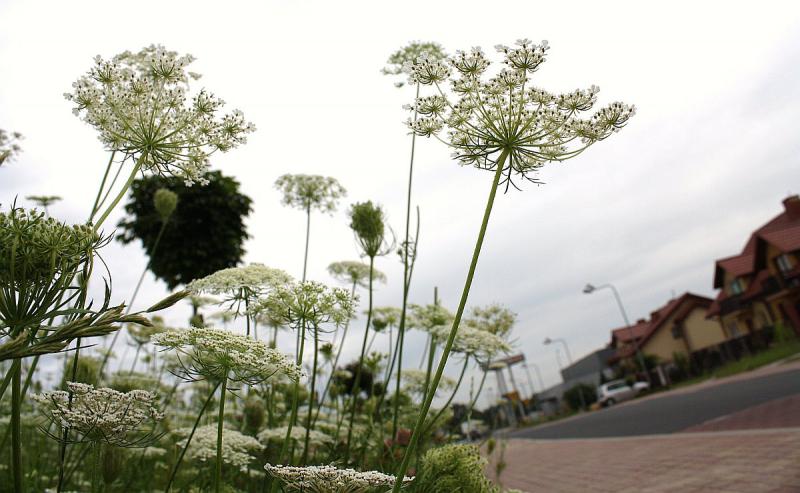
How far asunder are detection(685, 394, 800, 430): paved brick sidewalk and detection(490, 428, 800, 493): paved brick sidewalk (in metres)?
0.70

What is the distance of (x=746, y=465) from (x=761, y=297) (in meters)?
44.0

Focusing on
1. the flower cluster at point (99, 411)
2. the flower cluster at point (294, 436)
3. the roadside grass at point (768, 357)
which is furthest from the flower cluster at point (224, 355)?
→ the roadside grass at point (768, 357)

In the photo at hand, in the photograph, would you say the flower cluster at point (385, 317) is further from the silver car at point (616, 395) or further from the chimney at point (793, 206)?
the chimney at point (793, 206)

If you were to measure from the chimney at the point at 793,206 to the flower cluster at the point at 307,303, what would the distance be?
5222cm

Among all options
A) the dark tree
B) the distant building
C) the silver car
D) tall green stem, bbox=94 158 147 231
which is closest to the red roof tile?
the silver car

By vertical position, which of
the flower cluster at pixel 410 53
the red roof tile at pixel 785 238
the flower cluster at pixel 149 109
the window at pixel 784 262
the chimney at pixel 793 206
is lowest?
the flower cluster at pixel 149 109

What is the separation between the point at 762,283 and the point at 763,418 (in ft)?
126

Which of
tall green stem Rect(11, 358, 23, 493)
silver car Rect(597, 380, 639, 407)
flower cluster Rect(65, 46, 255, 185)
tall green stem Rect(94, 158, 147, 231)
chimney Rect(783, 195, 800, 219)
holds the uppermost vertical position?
chimney Rect(783, 195, 800, 219)

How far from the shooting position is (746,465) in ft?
24.7

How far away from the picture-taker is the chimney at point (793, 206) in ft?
140

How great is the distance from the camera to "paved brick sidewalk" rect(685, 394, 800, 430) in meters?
10.4

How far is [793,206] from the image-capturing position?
141ft

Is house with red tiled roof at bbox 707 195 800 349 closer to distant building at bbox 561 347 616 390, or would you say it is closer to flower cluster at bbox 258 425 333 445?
distant building at bbox 561 347 616 390

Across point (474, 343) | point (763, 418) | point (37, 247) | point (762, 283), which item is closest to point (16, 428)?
point (37, 247)
